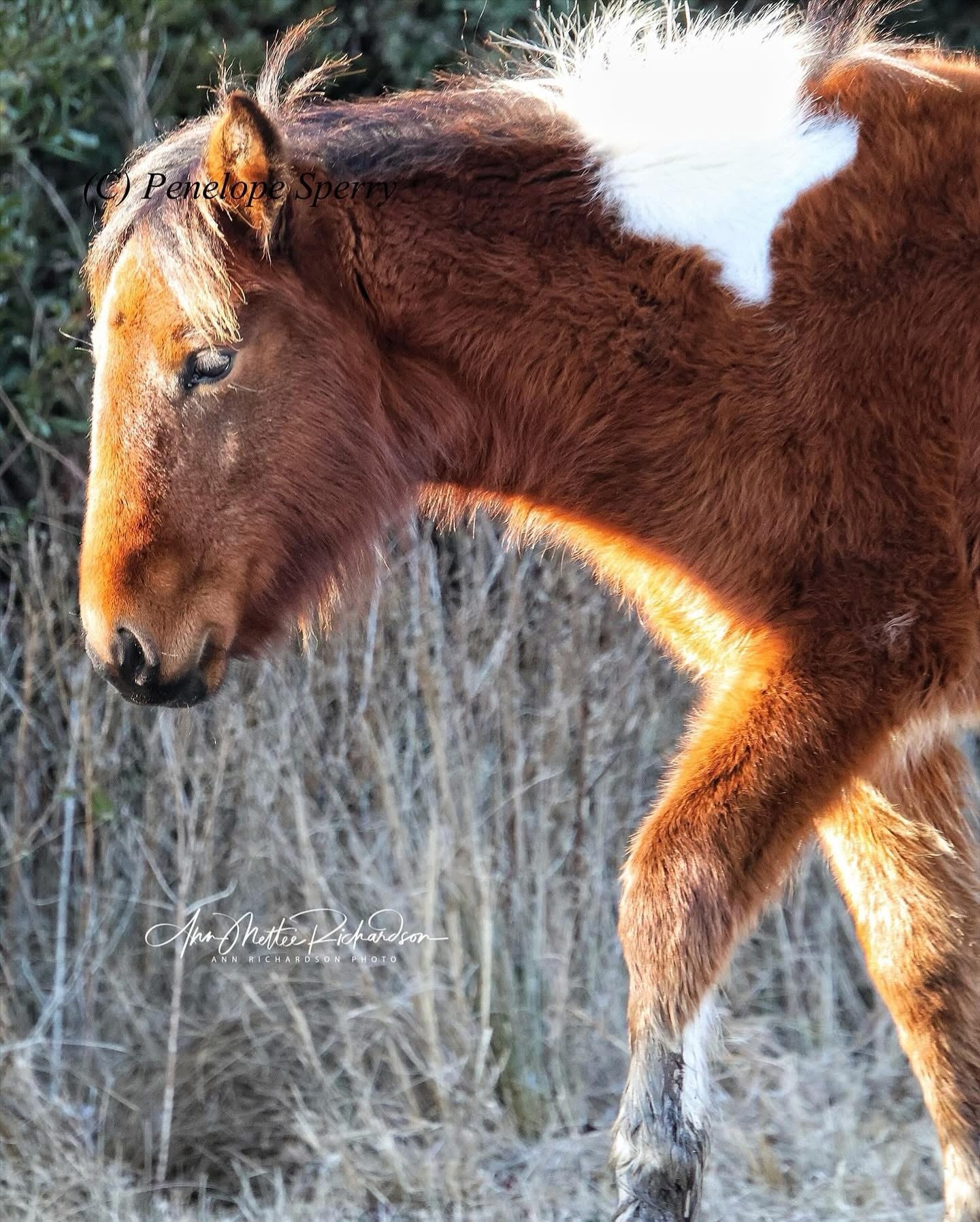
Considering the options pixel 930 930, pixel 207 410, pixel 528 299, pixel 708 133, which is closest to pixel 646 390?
pixel 528 299

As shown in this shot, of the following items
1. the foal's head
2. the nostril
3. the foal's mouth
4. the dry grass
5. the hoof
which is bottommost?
the dry grass

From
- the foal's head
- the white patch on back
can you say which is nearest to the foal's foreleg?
the white patch on back

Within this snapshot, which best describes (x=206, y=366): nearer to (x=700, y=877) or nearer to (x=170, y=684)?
(x=170, y=684)

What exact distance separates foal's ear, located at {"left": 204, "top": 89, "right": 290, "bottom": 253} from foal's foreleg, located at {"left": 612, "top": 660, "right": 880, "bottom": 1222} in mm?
1292

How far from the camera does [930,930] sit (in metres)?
3.02

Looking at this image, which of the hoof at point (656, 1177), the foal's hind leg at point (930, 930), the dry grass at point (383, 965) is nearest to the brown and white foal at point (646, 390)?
the hoof at point (656, 1177)

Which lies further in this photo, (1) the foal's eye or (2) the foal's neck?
(2) the foal's neck

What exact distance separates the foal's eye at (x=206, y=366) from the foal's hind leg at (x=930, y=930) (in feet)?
5.29

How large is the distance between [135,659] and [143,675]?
0.12ft

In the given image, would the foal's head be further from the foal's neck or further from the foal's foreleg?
the foal's foreleg

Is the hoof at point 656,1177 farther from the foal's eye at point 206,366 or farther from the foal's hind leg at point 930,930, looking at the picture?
the foal's eye at point 206,366

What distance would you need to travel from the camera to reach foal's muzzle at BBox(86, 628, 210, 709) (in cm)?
256

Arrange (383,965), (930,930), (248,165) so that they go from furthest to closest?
(383,965)
(930,930)
(248,165)

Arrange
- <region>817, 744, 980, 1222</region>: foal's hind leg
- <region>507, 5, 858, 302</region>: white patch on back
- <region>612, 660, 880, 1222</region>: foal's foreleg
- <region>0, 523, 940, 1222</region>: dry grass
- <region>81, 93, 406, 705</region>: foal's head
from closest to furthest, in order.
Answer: <region>612, 660, 880, 1222</region>: foal's foreleg
<region>81, 93, 406, 705</region>: foal's head
<region>507, 5, 858, 302</region>: white patch on back
<region>817, 744, 980, 1222</region>: foal's hind leg
<region>0, 523, 940, 1222</region>: dry grass
